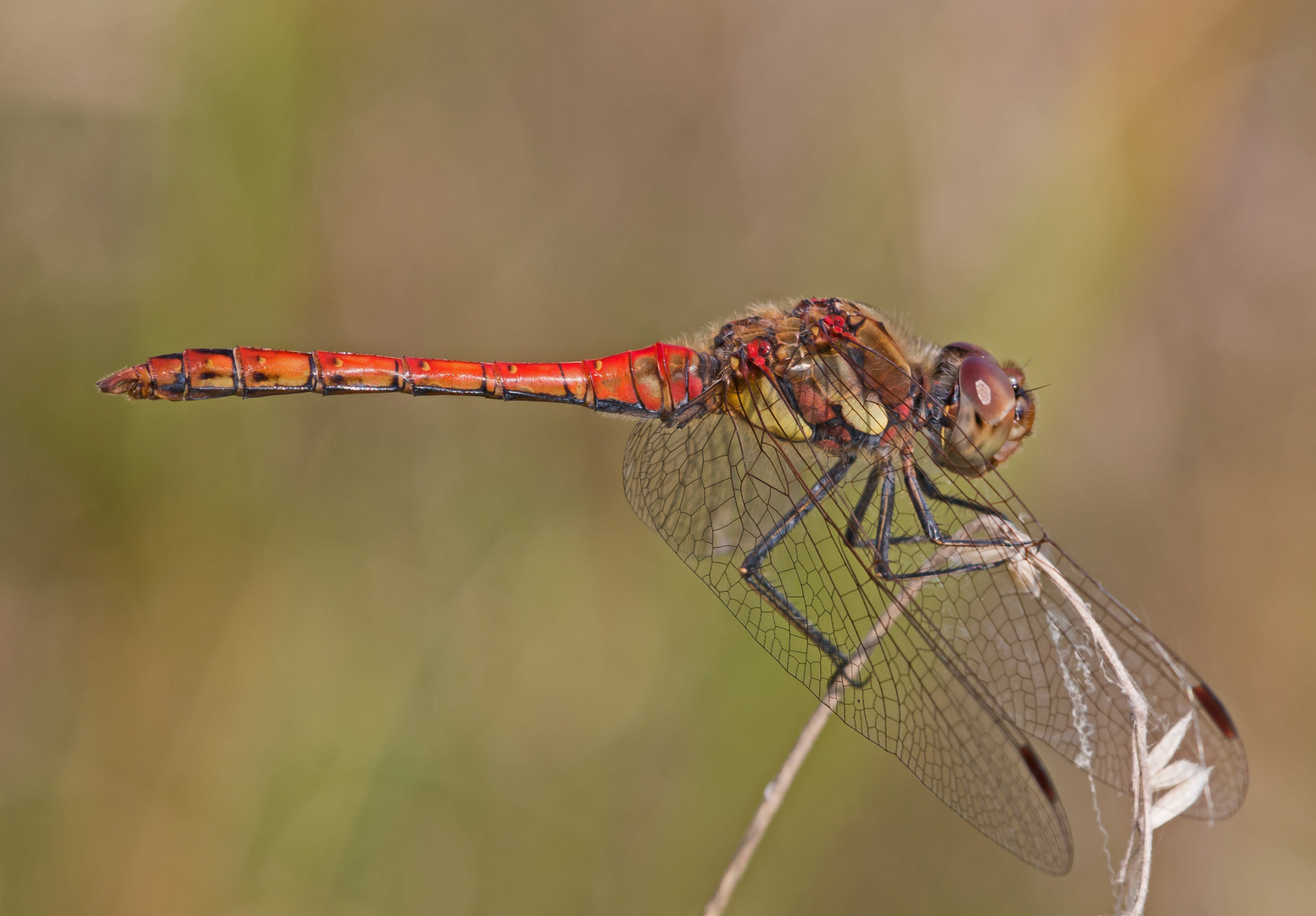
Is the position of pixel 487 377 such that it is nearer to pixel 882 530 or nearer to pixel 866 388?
pixel 866 388

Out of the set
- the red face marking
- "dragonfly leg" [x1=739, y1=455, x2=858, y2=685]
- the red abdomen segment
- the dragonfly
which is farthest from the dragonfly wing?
the red abdomen segment

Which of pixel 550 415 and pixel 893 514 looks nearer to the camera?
pixel 893 514

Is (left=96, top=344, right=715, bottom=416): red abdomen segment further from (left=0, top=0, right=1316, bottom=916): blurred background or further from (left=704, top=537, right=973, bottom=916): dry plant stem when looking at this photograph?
(left=704, top=537, right=973, bottom=916): dry plant stem

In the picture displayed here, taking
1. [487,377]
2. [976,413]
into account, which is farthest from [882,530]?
[487,377]

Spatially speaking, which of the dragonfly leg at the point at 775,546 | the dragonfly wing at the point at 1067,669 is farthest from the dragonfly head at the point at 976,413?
the dragonfly leg at the point at 775,546

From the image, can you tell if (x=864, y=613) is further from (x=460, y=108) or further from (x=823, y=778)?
(x=460, y=108)

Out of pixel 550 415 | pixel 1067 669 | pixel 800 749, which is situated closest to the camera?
pixel 800 749
